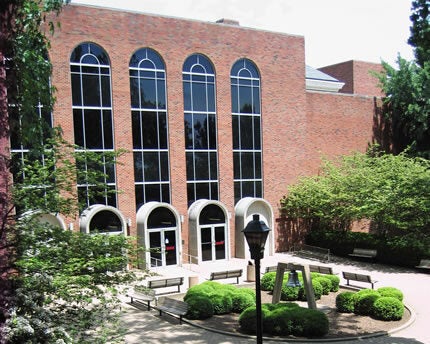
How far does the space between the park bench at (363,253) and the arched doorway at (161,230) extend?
9213 millimetres

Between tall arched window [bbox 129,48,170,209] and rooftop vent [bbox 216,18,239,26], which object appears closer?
tall arched window [bbox 129,48,170,209]

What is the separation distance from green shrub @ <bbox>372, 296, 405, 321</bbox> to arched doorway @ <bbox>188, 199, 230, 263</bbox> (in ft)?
38.5

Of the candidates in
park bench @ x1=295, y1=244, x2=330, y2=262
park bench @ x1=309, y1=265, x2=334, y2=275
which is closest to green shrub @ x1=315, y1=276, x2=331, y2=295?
park bench @ x1=309, y1=265, x2=334, y2=275

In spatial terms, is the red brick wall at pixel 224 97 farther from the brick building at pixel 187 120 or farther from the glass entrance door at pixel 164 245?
the glass entrance door at pixel 164 245

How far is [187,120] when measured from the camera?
1000 inches

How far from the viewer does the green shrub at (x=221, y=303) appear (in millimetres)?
14938

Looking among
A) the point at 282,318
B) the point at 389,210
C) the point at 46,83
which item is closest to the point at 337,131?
the point at 389,210

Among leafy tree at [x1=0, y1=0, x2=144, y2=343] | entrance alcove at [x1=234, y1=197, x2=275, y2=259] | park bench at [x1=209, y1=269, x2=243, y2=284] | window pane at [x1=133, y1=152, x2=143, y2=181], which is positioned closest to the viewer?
leafy tree at [x1=0, y1=0, x2=144, y2=343]

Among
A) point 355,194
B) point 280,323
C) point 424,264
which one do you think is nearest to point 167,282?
point 280,323

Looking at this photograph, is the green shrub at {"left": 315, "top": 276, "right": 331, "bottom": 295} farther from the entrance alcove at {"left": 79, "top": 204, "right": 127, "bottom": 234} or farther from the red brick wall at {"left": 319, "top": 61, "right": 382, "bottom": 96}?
the red brick wall at {"left": 319, "top": 61, "right": 382, "bottom": 96}

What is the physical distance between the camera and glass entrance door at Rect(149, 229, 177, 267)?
2408 centimetres

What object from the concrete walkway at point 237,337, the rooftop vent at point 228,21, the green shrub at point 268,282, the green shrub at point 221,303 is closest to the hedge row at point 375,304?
the concrete walkway at point 237,337

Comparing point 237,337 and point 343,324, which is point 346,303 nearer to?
point 343,324

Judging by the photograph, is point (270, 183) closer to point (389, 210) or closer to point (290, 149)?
point (290, 149)
